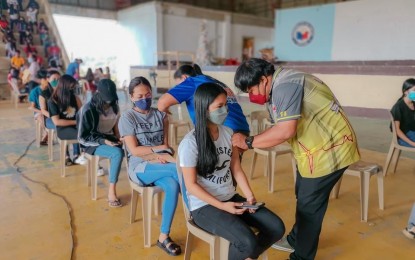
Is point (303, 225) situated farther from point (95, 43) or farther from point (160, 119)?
point (95, 43)

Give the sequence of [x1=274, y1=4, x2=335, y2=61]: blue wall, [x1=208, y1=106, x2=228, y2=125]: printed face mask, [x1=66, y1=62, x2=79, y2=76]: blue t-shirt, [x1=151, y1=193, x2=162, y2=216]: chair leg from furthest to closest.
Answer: [x1=274, y1=4, x2=335, y2=61]: blue wall < [x1=66, y1=62, x2=79, y2=76]: blue t-shirt < [x1=151, y1=193, x2=162, y2=216]: chair leg < [x1=208, y1=106, x2=228, y2=125]: printed face mask

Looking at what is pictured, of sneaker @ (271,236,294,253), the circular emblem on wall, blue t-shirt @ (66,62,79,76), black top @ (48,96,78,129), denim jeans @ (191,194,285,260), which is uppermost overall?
the circular emblem on wall

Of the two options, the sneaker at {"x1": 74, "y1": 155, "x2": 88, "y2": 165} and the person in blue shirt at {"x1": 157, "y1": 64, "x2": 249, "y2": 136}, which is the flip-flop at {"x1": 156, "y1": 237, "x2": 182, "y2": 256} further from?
the sneaker at {"x1": 74, "y1": 155, "x2": 88, "y2": 165}

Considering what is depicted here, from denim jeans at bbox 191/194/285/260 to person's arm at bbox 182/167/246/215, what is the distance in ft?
0.09

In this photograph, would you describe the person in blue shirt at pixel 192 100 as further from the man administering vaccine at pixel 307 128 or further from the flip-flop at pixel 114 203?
the flip-flop at pixel 114 203

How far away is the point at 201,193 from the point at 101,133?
1682 millimetres

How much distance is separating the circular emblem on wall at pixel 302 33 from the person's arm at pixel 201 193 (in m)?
10.5

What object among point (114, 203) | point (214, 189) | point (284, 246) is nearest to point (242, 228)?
point (214, 189)

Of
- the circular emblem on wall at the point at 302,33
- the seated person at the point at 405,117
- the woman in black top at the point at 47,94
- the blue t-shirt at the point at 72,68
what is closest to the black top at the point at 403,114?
the seated person at the point at 405,117

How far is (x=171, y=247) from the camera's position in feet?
6.75

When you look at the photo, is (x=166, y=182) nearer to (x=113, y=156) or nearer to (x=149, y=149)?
(x=149, y=149)

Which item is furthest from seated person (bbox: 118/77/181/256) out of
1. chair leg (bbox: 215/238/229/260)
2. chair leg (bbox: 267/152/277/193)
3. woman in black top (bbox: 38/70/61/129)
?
woman in black top (bbox: 38/70/61/129)

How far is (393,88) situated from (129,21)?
1196cm

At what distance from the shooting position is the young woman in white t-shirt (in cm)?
154
